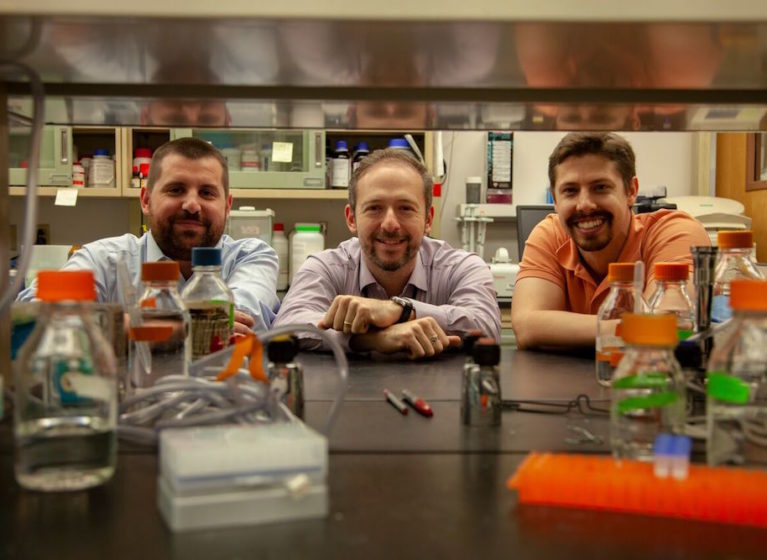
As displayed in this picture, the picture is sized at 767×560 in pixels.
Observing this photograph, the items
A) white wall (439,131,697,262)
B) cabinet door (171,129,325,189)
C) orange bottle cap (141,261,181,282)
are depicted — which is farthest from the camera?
white wall (439,131,697,262)

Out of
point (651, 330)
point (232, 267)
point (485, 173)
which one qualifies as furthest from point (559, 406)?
point (485, 173)

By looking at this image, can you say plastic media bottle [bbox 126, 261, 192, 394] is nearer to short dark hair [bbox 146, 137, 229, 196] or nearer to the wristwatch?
the wristwatch

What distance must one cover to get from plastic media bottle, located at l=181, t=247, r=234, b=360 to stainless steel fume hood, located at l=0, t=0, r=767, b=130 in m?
0.21

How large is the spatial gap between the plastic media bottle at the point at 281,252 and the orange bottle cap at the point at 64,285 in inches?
108

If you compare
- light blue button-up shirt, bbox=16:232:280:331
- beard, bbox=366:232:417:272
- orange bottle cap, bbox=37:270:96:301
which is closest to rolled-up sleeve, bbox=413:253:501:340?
beard, bbox=366:232:417:272

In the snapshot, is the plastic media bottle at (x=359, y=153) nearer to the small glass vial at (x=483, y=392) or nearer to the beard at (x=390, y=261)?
the beard at (x=390, y=261)

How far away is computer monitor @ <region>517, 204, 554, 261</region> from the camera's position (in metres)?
3.14

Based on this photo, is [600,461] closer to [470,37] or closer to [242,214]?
[470,37]

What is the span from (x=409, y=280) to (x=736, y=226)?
5.41 ft

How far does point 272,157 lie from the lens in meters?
3.31

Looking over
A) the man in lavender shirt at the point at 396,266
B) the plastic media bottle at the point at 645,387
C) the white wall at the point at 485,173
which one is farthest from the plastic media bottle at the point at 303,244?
the plastic media bottle at the point at 645,387

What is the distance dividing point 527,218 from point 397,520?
9.22ft

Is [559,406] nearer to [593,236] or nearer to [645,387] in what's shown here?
[645,387]

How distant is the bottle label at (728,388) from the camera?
0.57 meters
